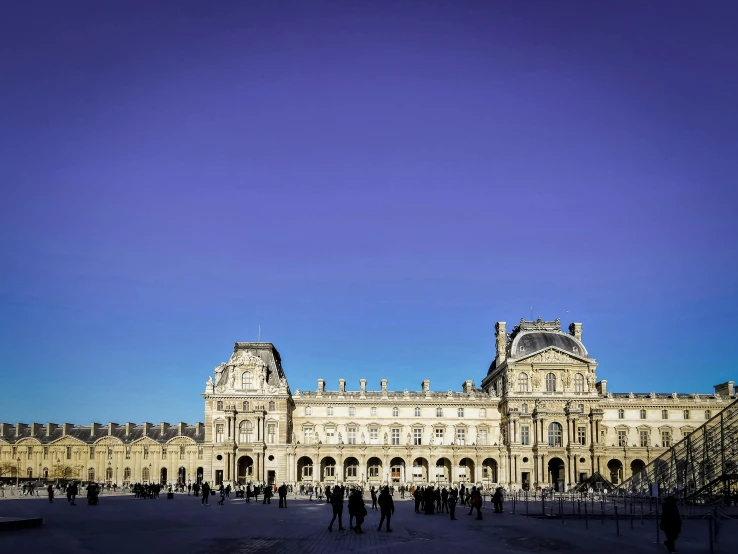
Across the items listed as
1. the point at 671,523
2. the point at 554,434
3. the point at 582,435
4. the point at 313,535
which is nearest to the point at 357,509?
the point at 313,535

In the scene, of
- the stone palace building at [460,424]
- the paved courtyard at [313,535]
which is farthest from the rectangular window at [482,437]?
the paved courtyard at [313,535]

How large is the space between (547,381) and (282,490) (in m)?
54.4

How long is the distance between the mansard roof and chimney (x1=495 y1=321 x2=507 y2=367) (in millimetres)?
45750

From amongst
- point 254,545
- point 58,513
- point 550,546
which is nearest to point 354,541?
point 254,545

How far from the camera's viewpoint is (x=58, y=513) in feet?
140

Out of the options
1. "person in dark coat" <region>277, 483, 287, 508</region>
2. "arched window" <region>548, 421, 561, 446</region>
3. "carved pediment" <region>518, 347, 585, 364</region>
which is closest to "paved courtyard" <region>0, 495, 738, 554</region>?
"person in dark coat" <region>277, 483, 287, 508</region>

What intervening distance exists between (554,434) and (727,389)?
89.0ft

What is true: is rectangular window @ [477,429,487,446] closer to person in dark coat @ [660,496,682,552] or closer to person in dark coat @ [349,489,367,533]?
person in dark coat @ [349,489,367,533]

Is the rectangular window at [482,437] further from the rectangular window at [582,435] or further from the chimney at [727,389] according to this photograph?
the chimney at [727,389]

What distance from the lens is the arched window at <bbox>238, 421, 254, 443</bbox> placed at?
95.1 meters

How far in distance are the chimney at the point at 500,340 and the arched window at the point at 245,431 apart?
3287 cm

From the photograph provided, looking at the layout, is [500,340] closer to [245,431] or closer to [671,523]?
[245,431]

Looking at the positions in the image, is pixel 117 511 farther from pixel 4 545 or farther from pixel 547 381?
pixel 547 381

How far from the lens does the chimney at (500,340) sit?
103062 millimetres
